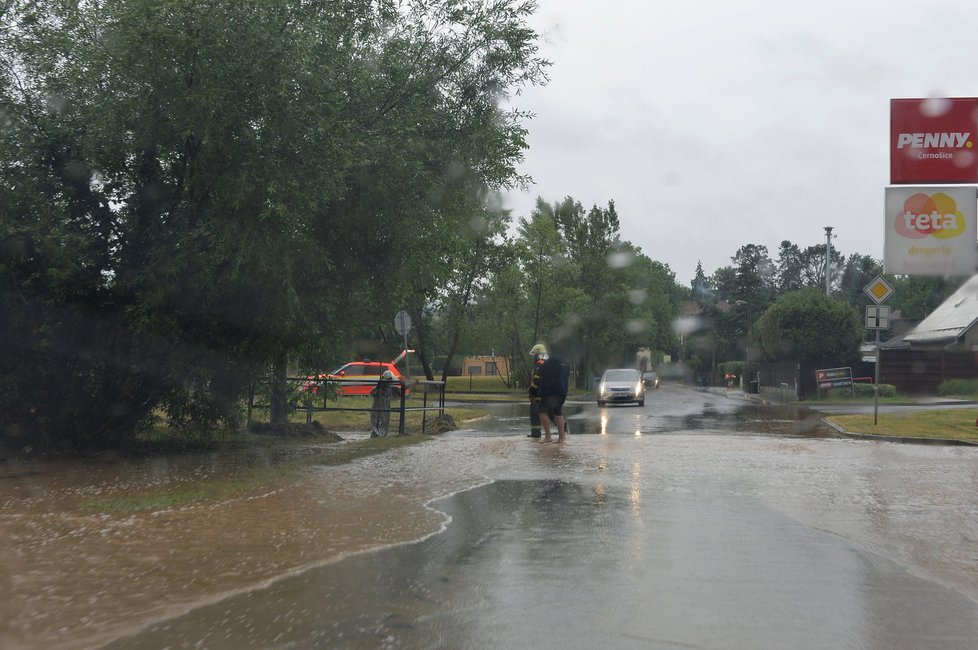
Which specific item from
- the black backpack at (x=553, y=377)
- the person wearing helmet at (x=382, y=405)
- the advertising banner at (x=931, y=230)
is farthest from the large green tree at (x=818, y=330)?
the person wearing helmet at (x=382, y=405)

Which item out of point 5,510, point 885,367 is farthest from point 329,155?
point 885,367

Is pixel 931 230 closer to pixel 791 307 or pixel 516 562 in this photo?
pixel 516 562

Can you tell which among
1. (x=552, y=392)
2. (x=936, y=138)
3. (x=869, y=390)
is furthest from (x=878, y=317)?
(x=869, y=390)

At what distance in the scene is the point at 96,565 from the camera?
6.62 meters

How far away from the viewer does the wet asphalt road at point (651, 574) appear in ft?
16.6

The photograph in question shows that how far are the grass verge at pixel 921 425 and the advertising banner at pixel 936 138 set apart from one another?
16.7 feet

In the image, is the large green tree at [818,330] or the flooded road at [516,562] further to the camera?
the large green tree at [818,330]

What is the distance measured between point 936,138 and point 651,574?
15766 millimetres

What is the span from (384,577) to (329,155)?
7.14 meters

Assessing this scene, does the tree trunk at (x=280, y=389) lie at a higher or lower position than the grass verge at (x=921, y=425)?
higher

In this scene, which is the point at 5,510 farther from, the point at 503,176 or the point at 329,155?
the point at 503,176

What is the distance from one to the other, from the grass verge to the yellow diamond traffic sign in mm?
2820

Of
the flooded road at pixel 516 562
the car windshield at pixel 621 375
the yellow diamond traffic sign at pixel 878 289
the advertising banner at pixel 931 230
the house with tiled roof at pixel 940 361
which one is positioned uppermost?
the advertising banner at pixel 931 230

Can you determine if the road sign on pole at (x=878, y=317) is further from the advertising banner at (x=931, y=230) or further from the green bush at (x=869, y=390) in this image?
the green bush at (x=869, y=390)
